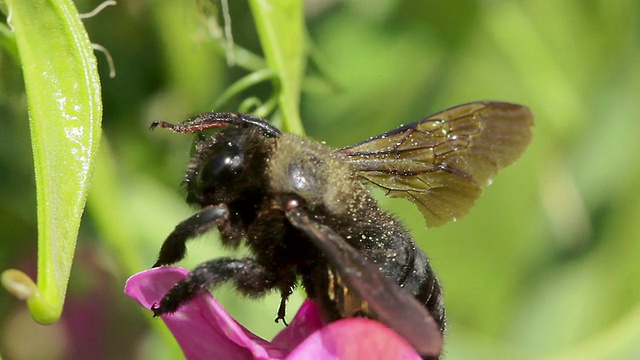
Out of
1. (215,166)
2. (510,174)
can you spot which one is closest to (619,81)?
(510,174)

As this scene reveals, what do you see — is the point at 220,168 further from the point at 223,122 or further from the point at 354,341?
the point at 354,341

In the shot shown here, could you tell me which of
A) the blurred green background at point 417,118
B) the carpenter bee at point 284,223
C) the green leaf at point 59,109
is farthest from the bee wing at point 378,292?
the blurred green background at point 417,118

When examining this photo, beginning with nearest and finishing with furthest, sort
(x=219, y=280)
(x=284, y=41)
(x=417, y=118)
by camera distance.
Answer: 1. (x=219, y=280)
2. (x=284, y=41)
3. (x=417, y=118)

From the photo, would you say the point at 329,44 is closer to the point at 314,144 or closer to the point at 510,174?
the point at 510,174

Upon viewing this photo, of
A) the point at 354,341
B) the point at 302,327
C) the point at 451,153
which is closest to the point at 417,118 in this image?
the point at 451,153

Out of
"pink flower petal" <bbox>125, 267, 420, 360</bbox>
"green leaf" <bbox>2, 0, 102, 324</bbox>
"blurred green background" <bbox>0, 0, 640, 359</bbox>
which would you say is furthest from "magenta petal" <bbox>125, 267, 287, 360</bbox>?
"blurred green background" <bbox>0, 0, 640, 359</bbox>

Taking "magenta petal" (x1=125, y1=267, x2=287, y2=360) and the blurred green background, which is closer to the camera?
"magenta petal" (x1=125, y1=267, x2=287, y2=360)

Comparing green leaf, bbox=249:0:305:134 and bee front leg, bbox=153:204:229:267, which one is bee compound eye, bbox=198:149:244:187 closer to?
bee front leg, bbox=153:204:229:267
